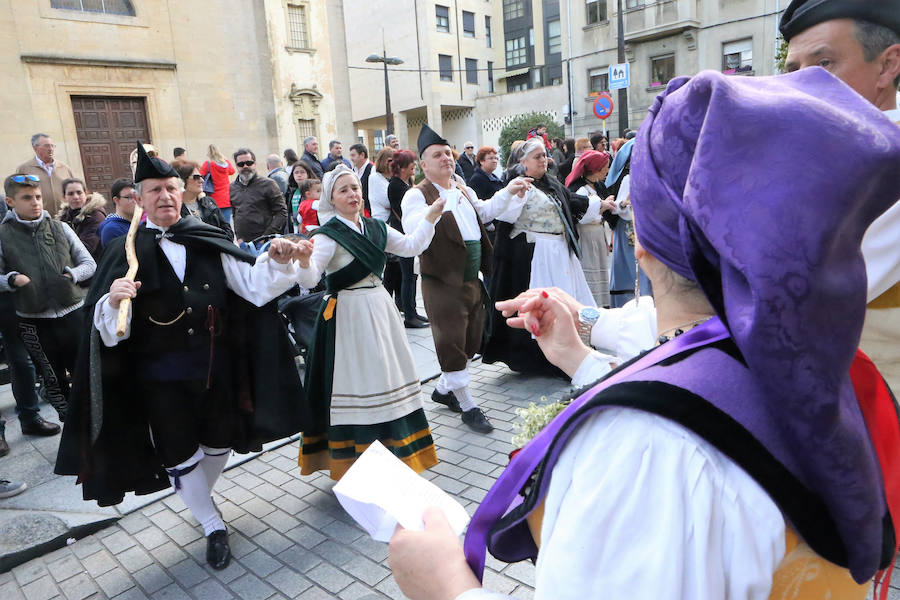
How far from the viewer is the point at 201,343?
10.8ft

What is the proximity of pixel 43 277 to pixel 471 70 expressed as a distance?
39.4m

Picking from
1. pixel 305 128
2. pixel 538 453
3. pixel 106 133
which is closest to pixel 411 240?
pixel 538 453

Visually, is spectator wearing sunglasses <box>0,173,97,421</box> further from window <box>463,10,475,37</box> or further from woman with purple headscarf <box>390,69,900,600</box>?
window <box>463,10,475,37</box>

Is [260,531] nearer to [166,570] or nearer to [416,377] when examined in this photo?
[166,570]

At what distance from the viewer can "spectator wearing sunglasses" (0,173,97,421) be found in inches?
185

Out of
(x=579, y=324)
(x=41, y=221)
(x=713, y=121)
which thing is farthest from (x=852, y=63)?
(x=41, y=221)

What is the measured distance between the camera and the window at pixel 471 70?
40.5 m

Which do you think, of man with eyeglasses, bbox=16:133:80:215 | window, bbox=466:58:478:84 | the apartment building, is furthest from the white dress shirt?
window, bbox=466:58:478:84

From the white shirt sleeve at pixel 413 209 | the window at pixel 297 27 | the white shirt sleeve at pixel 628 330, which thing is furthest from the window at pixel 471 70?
the white shirt sleeve at pixel 628 330

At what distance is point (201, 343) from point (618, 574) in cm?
296

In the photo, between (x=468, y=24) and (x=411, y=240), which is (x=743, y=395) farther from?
(x=468, y=24)

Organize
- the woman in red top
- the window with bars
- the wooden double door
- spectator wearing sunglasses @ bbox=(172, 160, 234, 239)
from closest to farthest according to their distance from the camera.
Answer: spectator wearing sunglasses @ bbox=(172, 160, 234, 239) < the woman in red top < the wooden double door < the window with bars

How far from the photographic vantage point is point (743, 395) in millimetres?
823

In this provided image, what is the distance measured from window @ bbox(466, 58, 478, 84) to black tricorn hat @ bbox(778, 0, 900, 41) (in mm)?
40153
